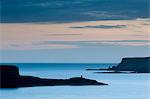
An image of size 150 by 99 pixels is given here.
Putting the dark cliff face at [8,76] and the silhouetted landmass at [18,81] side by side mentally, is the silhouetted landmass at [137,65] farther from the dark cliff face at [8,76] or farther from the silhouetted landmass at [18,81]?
→ the dark cliff face at [8,76]

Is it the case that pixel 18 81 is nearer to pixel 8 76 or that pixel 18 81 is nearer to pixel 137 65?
pixel 8 76

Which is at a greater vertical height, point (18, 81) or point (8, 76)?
point (8, 76)

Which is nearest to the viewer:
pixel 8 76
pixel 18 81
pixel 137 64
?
pixel 8 76

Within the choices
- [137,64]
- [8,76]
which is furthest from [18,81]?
[137,64]

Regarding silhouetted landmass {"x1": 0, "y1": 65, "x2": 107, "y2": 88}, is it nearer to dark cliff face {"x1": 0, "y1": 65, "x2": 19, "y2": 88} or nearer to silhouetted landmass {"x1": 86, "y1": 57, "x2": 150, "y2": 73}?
dark cliff face {"x1": 0, "y1": 65, "x2": 19, "y2": 88}

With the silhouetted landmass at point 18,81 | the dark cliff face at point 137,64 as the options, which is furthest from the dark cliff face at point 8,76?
the dark cliff face at point 137,64

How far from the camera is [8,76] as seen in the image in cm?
5562

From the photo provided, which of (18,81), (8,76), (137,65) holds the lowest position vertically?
(18,81)

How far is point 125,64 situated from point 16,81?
262 feet

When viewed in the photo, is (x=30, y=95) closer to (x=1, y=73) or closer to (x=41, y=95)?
(x=41, y=95)

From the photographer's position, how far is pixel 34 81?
62.9 meters

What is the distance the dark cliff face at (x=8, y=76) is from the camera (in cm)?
5509

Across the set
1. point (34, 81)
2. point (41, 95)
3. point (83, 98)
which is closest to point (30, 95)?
point (41, 95)

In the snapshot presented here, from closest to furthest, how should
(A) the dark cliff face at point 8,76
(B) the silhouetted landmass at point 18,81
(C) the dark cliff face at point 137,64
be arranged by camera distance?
(A) the dark cliff face at point 8,76, (B) the silhouetted landmass at point 18,81, (C) the dark cliff face at point 137,64
